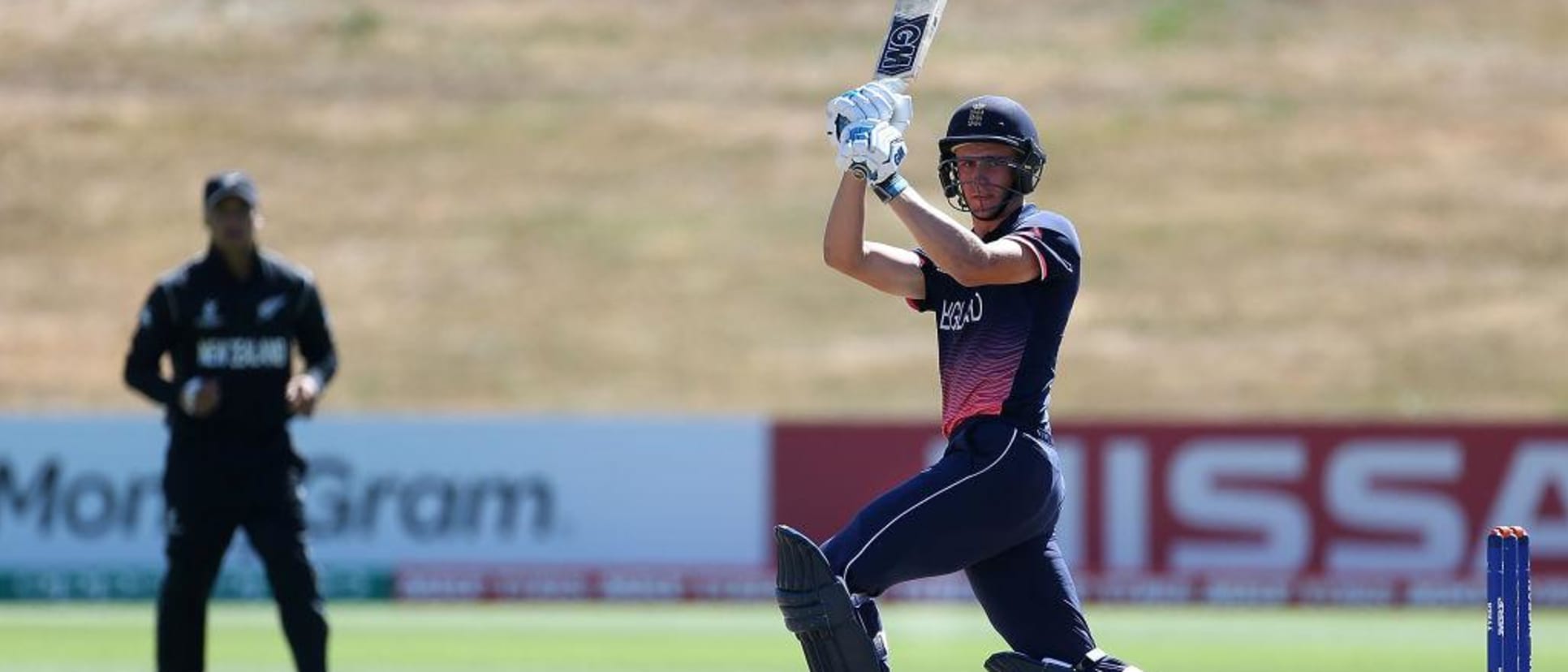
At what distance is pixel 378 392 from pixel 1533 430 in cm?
1554

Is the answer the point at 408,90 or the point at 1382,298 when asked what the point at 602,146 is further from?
the point at 1382,298

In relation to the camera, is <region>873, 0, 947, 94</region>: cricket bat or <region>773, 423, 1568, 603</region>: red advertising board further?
<region>773, 423, 1568, 603</region>: red advertising board

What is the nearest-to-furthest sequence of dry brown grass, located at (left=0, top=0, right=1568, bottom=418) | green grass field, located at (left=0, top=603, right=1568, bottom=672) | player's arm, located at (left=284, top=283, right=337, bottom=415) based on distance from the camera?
player's arm, located at (left=284, top=283, right=337, bottom=415), green grass field, located at (left=0, top=603, right=1568, bottom=672), dry brown grass, located at (left=0, top=0, right=1568, bottom=418)

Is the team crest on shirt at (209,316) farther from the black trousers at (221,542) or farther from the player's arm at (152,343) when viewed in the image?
the black trousers at (221,542)

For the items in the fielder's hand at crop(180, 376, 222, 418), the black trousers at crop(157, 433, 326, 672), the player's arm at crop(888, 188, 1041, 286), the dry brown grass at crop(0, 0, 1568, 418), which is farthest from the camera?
the dry brown grass at crop(0, 0, 1568, 418)

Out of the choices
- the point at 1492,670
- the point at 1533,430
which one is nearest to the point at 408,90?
the point at 1533,430

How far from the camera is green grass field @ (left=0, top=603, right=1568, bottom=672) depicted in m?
12.7

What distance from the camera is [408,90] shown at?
3909 centimetres

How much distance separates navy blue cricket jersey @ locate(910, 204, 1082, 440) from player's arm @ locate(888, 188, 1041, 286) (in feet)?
0.24

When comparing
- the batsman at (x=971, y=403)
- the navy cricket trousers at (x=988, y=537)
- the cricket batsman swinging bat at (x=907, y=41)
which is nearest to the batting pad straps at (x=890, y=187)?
the batsman at (x=971, y=403)

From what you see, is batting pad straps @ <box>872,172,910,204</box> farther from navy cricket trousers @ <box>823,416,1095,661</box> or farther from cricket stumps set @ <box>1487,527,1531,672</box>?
cricket stumps set @ <box>1487,527,1531,672</box>

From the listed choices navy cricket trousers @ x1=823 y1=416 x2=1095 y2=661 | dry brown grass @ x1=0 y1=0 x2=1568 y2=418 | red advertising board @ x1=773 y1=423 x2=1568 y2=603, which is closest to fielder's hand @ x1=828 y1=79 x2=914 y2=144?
navy cricket trousers @ x1=823 y1=416 x2=1095 y2=661

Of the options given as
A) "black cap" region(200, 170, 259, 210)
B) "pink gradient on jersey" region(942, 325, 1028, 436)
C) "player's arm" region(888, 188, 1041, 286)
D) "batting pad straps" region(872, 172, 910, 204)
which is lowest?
"pink gradient on jersey" region(942, 325, 1028, 436)

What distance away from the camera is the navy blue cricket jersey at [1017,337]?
6941 millimetres
